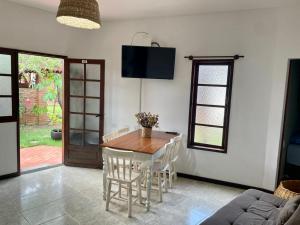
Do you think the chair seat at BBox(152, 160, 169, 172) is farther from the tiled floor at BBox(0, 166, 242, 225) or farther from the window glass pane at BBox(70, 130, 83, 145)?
the window glass pane at BBox(70, 130, 83, 145)

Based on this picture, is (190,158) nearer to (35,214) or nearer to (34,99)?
(35,214)

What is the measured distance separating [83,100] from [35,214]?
7.61 feet

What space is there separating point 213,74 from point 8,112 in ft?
11.3

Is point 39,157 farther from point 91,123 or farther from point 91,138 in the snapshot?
point 91,123

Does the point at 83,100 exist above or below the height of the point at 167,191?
above

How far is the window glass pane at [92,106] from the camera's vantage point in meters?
4.75

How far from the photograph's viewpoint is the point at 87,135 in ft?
15.8

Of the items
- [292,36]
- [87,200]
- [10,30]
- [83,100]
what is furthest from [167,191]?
[10,30]

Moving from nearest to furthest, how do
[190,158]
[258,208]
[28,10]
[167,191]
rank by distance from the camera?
[258,208] → [167,191] → [28,10] → [190,158]

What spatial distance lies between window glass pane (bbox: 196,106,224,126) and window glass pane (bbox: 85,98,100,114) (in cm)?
194

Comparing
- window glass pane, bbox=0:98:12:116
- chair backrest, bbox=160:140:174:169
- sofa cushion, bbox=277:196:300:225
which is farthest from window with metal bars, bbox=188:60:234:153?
window glass pane, bbox=0:98:12:116

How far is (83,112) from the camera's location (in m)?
4.77

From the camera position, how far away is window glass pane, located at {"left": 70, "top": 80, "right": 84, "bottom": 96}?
472 centimetres

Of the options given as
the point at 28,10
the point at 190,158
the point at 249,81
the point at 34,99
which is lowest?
the point at 190,158
